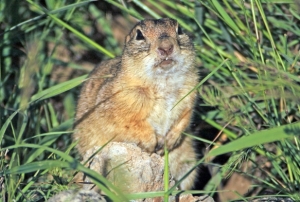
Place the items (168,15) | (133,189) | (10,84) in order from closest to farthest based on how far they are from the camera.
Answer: (133,189) < (168,15) < (10,84)

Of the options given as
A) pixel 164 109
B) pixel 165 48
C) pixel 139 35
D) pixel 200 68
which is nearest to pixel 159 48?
pixel 165 48

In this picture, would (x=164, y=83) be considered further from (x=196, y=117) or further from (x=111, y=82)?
(x=196, y=117)

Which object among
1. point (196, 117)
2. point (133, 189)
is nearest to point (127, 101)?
point (133, 189)

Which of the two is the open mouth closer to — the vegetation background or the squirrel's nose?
the squirrel's nose

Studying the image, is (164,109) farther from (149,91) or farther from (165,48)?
(165,48)

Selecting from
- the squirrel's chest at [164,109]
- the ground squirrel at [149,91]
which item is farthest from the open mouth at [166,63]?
the squirrel's chest at [164,109]
